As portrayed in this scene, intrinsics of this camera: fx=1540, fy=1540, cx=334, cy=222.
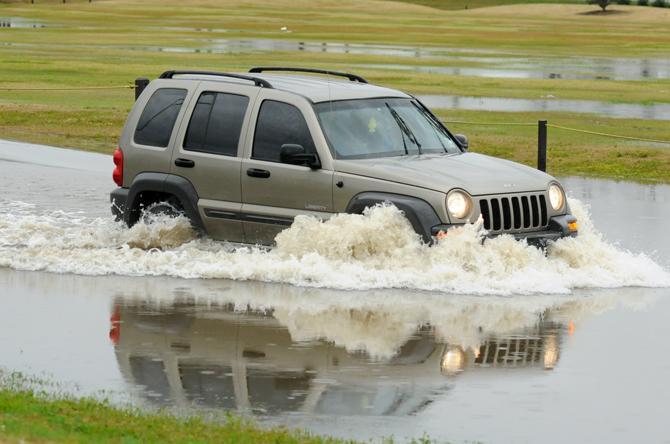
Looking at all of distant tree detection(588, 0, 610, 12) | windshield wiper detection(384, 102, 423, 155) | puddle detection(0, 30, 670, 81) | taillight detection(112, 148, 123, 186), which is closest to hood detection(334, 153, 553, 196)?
windshield wiper detection(384, 102, 423, 155)

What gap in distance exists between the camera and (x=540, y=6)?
17912 cm

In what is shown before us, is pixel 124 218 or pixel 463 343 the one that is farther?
pixel 124 218

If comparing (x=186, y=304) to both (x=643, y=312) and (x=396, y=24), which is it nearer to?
(x=643, y=312)

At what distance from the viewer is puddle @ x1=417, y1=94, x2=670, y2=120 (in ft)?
128

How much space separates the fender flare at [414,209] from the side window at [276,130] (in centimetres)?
96

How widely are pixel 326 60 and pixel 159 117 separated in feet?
157

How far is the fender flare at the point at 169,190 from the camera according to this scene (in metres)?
14.5

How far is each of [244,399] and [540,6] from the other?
17369 centimetres

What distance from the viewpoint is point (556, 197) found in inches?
549

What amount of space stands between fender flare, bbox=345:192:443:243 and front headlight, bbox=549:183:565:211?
1338 millimetres

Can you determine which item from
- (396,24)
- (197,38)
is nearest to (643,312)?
(197,38)

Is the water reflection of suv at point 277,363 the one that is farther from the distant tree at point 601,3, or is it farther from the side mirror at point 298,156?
the distant tree at point 601,3

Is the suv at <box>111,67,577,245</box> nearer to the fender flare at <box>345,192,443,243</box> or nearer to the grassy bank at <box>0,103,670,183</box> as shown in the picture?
the fender flare at <box>345,192,443,243</box>

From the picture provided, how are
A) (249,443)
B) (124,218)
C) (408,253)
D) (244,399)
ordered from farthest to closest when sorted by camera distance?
(124,218), (408,253), (244,399), (249,443)
